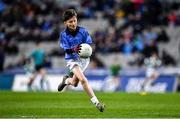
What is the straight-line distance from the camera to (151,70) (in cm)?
3453

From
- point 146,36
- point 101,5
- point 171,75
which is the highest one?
point 101,5

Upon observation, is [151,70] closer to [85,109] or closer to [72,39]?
[85,109]

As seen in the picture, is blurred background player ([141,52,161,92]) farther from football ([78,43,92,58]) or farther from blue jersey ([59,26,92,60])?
football ([78,43,92,58])

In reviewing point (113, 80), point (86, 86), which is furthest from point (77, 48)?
point (113, 80)

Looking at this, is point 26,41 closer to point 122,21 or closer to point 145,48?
point 122,21

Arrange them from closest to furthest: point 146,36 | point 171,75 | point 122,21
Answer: point 171,75
point 146,36
point 122,21

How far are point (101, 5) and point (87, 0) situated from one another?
142cm

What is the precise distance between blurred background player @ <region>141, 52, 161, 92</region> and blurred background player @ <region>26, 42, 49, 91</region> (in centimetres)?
591

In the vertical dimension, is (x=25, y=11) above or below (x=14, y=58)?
above

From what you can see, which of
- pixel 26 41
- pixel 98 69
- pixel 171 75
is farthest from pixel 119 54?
pixel 26 41

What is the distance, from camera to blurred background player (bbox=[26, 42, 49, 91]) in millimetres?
34719

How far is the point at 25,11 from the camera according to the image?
45438 mm

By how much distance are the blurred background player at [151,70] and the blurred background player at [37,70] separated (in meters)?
5.91

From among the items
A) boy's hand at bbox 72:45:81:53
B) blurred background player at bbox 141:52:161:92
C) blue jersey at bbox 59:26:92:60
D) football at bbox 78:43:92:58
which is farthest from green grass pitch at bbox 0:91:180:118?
blurred background player at bbox 141:52:161:92
